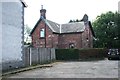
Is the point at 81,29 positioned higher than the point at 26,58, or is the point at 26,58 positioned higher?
the point at 81,29

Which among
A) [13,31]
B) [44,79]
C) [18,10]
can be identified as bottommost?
[44,79]

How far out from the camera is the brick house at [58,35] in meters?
46.8

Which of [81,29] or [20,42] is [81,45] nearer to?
[81,29]

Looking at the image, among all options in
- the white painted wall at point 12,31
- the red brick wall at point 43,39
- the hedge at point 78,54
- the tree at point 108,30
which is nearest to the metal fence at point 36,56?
the white painted wall at point 12,31

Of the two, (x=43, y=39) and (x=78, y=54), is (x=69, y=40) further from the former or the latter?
(x=78, y=54)

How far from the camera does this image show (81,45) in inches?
1858

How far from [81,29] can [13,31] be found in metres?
27.6

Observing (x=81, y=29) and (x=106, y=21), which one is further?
(x=106, y=21)

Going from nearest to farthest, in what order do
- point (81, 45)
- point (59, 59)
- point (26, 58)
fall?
point (26, 58) < point (59, 59) < point (81, 45)

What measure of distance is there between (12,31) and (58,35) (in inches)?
1082

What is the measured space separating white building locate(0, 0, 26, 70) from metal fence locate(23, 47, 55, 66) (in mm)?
1468

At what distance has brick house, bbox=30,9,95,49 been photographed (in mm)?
46844

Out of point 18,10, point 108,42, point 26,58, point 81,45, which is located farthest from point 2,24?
point 108,42

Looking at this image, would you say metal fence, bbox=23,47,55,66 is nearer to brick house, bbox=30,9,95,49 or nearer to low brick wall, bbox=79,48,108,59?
low brick wall, bbox=79,48,108,59
